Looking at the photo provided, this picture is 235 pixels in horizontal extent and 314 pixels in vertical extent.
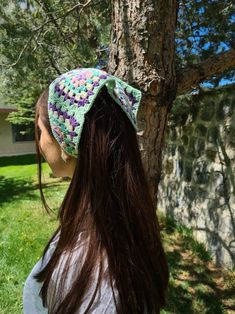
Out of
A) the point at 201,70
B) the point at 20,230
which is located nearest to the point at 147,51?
the point at 201,70

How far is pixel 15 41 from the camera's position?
11.0ft

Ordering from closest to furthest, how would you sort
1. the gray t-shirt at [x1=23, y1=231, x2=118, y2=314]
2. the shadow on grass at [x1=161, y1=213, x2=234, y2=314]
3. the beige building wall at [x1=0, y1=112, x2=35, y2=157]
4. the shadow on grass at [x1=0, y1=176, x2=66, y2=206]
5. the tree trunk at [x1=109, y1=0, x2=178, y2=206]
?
the gray t-shirt at [x1=23, y1=231, x2=118, y2=314], the tree trunk at [x1=109, y1=0, x2=178, y2=206], the shadow on grass at [x1=161, y1=213, x2=234, y2=314], the shadow on grass at [x1=0, y1=176, x2=66, y2=206], the beige building wall at [x1=0, y1=112, x2=35, y2=157]

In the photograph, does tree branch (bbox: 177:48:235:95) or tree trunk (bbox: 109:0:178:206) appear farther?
tree branch (bbox: 177:48:235:95)

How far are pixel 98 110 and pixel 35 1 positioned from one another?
111 inches

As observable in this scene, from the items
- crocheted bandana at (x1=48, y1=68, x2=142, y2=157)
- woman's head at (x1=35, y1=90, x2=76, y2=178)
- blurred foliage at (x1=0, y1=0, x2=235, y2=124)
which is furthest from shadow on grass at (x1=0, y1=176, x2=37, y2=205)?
crocheted bandana at (x1=48, y1=68, x2=142, y2=157)

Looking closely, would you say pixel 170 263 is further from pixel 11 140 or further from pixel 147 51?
pixel 11 140

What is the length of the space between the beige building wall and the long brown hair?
49.7ft

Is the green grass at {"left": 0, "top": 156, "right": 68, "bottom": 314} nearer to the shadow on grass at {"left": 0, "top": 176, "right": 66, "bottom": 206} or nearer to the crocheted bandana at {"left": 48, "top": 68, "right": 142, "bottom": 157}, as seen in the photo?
the shadow on grass at {"left": 0, "top": 176, "right": 66, "bottom": 206}

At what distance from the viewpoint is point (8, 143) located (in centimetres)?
1568

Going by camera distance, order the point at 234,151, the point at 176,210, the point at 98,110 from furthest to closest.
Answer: the point at 176,210, the point at 234,151, the point at 98,110

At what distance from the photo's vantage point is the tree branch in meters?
2.26

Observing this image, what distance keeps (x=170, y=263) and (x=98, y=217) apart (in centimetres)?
318

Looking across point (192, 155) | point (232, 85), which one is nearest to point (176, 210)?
point (192, 155)

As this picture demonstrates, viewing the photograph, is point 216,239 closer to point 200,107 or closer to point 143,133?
point 200,107
